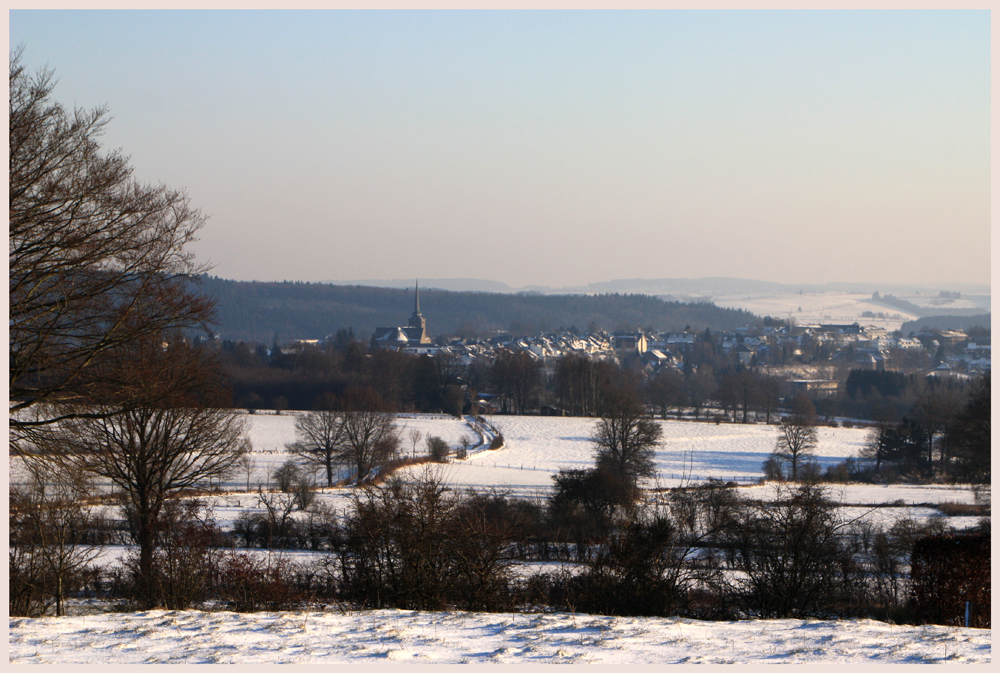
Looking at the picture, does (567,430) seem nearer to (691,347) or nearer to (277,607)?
(277,607)

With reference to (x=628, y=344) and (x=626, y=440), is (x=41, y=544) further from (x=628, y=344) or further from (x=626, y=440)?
(x=628, y=344)

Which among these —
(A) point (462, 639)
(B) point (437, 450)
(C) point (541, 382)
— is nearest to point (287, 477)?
(B) point (437, 450)

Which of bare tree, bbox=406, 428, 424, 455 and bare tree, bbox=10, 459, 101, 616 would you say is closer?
bare tree, bbox=10, 459, 101, 616

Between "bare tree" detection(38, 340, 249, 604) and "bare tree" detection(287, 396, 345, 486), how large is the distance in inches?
862

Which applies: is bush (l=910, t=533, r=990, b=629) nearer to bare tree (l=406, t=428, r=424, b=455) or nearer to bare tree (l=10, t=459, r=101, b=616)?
bare tree (l=10, t=459, r=101, b=616)

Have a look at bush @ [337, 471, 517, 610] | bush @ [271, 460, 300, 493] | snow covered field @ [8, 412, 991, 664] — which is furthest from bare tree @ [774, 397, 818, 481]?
snow covered field @ [8, 412, 991, 664]

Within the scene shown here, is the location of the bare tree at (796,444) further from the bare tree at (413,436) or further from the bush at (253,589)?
the bush at (253,589)

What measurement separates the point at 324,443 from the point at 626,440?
16.1m

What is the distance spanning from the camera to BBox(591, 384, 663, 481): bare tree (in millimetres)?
37250

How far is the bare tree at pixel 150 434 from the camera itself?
11172 millimetres

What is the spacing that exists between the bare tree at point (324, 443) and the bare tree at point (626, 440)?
13.8 m

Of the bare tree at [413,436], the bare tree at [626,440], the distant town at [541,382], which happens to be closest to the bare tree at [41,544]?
the bare tree at [626,440]

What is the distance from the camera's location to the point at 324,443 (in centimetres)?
4203

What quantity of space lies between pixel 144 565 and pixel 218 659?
7073 mm
